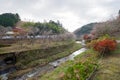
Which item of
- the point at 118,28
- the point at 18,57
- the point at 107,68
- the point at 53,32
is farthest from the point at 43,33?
the point at 107,68

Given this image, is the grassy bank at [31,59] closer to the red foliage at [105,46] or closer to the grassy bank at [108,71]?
the red foliage at [105,46]

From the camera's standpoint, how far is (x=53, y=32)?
10656cm

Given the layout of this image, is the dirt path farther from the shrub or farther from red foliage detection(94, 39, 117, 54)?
red foliage detection(94, 39, 117, 54)

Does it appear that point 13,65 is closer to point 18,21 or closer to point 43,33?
point 43,33

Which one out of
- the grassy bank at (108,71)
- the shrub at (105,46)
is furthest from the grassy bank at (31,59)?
the grassy bank at (108,71)

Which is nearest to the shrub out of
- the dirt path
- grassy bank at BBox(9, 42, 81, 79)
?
the dirt path

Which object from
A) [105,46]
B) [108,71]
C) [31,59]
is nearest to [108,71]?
[108,71]

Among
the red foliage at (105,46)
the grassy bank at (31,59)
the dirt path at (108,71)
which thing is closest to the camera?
the dirt path at (108,71)

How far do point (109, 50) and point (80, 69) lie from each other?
1778cm

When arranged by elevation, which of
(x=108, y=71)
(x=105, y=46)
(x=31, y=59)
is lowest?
(x=31, y=59)

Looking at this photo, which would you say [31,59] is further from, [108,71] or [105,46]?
[108,71]

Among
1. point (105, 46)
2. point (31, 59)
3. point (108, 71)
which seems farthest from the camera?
point (31, 59)

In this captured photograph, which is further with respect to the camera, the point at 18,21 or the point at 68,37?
the point at 18,21

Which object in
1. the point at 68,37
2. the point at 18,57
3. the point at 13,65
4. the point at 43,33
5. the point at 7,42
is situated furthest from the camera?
the point at 68,37
